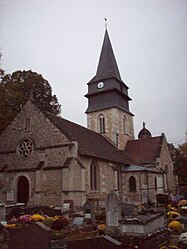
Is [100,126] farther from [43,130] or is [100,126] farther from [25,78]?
[43,130]

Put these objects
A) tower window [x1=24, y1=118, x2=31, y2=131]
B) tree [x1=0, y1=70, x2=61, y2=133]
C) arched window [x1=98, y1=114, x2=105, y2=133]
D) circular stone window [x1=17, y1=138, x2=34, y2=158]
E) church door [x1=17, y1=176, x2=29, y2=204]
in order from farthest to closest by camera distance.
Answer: arched window [x1=98, y1=114, x2=105, y2=133] < tree [x1=0, y1=70, x2=61, y2=133] < tower window [x1=24, y1=118, x2=31, y2=131] < circular stone window [x1=17, y1=138, x2=34, y2=158] < church door [x1=17, y1=176, x2=29, y2=204]

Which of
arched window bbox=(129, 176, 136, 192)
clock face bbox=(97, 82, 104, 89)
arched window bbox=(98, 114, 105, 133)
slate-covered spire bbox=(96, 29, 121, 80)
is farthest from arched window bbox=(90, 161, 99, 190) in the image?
slate-covered spire bbox=(96, 29, 121, 80)

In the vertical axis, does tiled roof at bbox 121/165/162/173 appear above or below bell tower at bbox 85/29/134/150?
below

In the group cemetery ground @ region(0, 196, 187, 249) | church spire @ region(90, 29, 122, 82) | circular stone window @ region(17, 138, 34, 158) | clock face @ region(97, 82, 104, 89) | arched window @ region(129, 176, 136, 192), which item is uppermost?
church spire @ region(90, 29, 122, 82)

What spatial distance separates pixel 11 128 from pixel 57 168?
659 cm

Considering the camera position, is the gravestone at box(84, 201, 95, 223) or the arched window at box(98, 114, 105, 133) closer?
the gravestone at box(84, 201, 95, 223)

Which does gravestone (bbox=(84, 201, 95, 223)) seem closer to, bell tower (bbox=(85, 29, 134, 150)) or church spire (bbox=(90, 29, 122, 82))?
bell tower (bbox=(85, 29, 134, 150))

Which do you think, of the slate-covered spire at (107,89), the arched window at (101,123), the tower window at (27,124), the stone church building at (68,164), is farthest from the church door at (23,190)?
the slate-covered spire at (107,89)

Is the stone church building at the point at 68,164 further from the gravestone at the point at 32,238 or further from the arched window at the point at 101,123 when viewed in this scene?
the gravestone at the point at 32,238

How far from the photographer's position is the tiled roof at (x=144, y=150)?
98.2ft

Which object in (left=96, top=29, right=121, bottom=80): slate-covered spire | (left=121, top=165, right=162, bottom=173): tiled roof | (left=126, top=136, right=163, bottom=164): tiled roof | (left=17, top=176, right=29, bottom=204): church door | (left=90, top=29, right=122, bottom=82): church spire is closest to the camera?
(left=17, top=176, right=29, bottom=204): church door

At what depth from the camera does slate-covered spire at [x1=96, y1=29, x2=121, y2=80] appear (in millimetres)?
35312

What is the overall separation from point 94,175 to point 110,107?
12.3 metres

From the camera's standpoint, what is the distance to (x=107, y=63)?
120 feet
